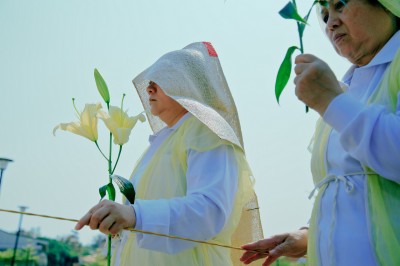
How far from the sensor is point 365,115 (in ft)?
3.99

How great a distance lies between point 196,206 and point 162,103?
0.63 metres

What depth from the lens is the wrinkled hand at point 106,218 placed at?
1495mm

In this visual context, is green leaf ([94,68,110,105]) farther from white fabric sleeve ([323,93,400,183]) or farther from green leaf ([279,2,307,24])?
white fabric sleeve ([323,93,400,183])

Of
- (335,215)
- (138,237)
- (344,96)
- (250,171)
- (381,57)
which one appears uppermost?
(381,57)

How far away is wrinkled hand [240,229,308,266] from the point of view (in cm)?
176

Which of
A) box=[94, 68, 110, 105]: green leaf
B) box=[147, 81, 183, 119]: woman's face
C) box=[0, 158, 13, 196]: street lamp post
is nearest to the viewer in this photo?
box=[94, 68, 110, 105]: green leaf

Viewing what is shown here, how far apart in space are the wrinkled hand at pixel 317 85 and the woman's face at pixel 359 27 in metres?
0.29

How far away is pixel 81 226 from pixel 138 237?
0.30 m

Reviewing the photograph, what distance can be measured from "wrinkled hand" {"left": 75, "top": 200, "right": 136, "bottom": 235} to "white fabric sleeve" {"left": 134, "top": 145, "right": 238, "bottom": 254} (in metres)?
0.09

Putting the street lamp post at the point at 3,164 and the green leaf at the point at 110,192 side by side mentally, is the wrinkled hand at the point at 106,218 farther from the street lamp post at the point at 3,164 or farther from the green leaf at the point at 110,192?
the street lamp post at the point at 3,164

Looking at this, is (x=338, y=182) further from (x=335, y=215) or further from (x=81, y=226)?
(x=81, y=226)

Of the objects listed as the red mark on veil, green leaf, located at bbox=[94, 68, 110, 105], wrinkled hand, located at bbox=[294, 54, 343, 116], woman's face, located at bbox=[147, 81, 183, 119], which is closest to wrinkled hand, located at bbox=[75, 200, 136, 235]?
green leaf, located at bbox=[94, 68, 110, 105]

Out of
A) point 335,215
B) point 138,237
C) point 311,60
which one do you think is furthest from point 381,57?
point 138,237

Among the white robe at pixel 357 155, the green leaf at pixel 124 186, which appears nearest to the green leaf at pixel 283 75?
the white robe at pixel 357 155
